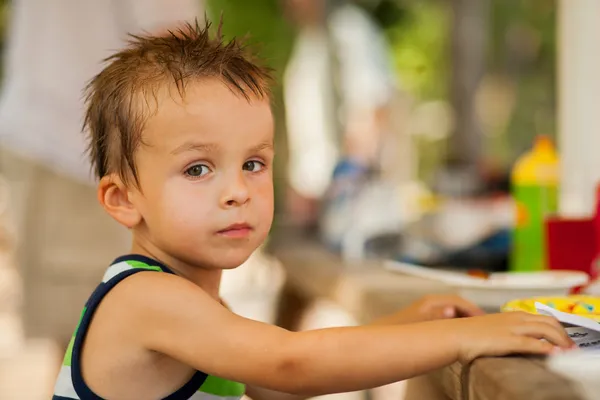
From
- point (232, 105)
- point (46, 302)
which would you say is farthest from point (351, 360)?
point (46, 302)

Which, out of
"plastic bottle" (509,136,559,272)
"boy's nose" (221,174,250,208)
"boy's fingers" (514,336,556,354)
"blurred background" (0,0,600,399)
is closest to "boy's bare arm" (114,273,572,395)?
"boy's fingers" (514,336,556,354)

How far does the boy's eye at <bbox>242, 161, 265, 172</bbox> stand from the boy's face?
11mm

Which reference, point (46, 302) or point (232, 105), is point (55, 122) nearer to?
point (46, 302)

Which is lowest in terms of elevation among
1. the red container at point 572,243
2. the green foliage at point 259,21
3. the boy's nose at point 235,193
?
the boy's nose at point 235,193

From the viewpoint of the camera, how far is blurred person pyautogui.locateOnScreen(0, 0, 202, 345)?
8.29 ft

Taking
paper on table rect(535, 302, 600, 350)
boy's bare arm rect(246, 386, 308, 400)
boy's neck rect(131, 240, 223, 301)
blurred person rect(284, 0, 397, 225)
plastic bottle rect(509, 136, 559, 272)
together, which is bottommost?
paper on table rect(535, 302, 600, 350)

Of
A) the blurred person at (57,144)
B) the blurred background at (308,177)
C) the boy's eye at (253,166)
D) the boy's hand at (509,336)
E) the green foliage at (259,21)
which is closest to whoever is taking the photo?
the boy's hand at (509,336)

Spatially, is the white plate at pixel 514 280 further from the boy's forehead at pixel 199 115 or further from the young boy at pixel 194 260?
the boy's forehead at pixel 199 115

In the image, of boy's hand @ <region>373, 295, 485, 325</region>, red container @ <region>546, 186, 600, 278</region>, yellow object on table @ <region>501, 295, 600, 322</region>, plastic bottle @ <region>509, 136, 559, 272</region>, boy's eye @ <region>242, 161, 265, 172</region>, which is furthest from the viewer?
plastic bottle @ <region>509, 136, 559, 272</region>

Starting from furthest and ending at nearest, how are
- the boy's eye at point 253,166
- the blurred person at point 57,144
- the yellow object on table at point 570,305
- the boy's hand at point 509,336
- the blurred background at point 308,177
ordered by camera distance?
the blurred person at point 57,144
the blurred background at point 308,177
the boy's eye at point 253,166
the yellow object on table at point 570,305
the boy's hand at point 509,336

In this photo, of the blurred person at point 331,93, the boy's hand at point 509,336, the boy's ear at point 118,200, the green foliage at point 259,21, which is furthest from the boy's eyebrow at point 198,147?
the green foliage at point 259,21

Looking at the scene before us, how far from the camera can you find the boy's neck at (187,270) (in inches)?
44.0

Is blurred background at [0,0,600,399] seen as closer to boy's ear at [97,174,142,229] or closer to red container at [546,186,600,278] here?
red container at [546,186,600,278]

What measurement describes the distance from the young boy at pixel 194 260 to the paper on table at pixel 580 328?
23 millimetres
